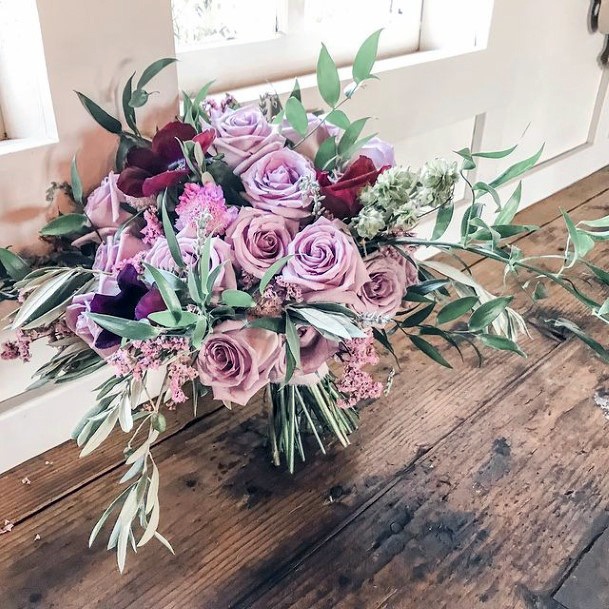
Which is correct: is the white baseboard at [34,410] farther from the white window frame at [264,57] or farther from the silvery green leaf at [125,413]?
the white window frame at [264,57]

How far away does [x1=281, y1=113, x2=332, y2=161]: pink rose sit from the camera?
631 millimetres

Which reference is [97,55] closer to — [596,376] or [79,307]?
[79,307]

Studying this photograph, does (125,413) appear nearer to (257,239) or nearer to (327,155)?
(257,239)

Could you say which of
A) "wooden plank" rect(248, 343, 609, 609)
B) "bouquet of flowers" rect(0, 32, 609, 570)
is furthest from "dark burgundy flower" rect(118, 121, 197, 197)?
"wooden plank" rect(248, 343, 609, 609)

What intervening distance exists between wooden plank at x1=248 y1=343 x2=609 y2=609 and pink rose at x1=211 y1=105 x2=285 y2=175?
367mm

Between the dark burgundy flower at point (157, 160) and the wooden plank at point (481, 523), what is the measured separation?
37 cm

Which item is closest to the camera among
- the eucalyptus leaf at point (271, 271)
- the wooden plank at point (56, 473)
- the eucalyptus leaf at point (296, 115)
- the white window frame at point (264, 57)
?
the eucalyptus leaf at point (271, 271)

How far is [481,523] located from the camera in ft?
2.23

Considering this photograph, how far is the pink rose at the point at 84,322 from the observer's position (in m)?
0.55

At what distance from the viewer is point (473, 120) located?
119 centimetres

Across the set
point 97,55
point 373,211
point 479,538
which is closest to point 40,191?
point 97,55

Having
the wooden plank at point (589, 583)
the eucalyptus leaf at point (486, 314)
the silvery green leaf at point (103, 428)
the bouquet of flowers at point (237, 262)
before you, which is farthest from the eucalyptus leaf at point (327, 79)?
the wooden plank at point (589, 583)

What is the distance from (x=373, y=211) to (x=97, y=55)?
1.00 ft

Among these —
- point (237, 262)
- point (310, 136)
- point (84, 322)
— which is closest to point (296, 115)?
point (310, 136)
